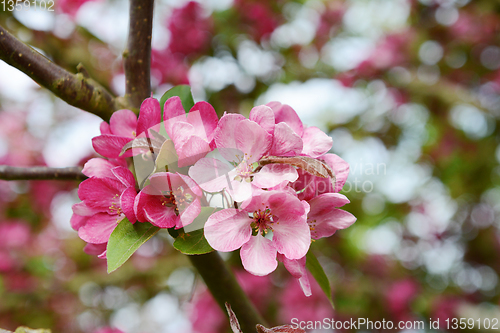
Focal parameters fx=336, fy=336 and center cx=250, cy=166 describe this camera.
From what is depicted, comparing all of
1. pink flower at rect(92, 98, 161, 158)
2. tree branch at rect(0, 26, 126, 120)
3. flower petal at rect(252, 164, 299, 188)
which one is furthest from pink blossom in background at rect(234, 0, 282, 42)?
flower petal at rect(252, 164, 299, 188)

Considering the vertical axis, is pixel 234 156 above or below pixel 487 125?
above

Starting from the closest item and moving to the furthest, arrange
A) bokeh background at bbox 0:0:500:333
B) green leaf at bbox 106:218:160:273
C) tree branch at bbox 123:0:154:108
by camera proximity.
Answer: green leaf at bbox 106:218:160:273 → tree branch at bbox 123:0:154:108 → bokeh background at bbox 0:0:500:333

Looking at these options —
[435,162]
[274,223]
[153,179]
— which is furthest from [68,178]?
[435,162]

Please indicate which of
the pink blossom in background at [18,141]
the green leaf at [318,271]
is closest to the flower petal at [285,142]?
the green leaf at [318,271]

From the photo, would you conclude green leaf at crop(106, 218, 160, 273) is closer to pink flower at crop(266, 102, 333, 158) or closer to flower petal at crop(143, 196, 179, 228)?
flower petal at crop(143, 196, 179, 228)

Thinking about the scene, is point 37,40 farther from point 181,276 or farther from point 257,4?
point 181,276

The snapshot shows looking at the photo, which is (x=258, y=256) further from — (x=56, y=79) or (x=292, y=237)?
(x=56, y=79)

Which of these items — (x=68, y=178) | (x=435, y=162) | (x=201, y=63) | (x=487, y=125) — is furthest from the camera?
(x=435, y=162)
